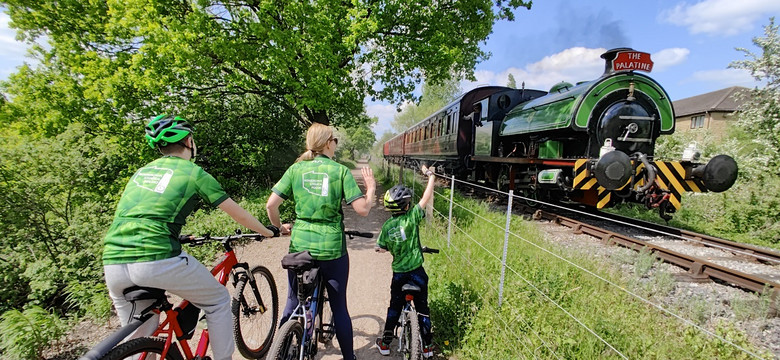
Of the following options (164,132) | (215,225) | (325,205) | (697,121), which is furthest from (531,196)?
(697,121)

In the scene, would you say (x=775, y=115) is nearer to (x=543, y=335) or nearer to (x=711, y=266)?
(x=711, y=266)

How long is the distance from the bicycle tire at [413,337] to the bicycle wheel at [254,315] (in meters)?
1.46

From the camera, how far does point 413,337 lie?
2.66m

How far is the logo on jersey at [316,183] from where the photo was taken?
7.99 ft

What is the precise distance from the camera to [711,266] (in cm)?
474

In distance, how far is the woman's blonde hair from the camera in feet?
8.28

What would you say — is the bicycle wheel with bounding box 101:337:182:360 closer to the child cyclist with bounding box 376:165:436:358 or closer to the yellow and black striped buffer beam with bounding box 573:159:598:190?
the child cyclist with bounding box 376:165:436:358

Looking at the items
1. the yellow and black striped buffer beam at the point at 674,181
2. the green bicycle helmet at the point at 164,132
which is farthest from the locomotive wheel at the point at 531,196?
the green bicycle helmet at the point at 164,132

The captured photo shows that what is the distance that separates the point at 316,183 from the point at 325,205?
17cm

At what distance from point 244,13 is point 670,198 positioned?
35.0ft

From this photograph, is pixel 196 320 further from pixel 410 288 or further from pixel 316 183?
pixel 410 288

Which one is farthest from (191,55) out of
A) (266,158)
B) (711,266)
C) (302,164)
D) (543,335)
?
(711,266)

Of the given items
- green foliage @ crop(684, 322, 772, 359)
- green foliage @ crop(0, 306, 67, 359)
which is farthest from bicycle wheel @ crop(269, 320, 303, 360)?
green foliage @ crop(684, 322, 772, 359)

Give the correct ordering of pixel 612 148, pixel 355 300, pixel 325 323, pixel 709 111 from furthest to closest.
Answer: pixel 709 111 → pixel 612 148 → pixel 355 300 → pixel 325 323
